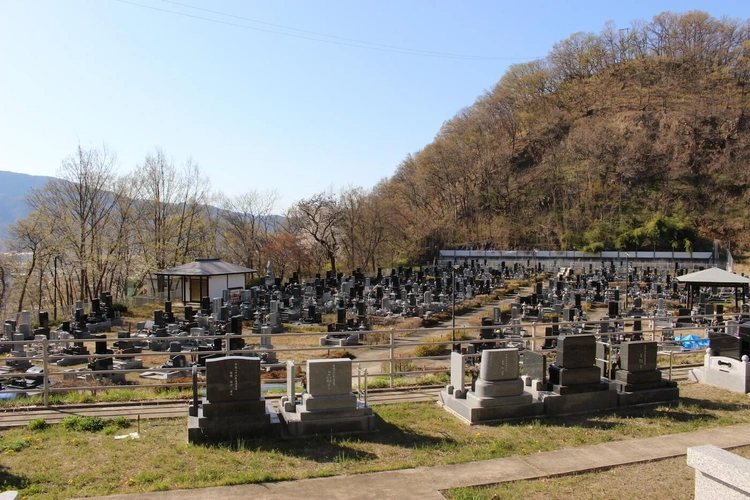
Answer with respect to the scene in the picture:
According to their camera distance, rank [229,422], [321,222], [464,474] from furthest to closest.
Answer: [321,222]
[229,422]
[464,474]

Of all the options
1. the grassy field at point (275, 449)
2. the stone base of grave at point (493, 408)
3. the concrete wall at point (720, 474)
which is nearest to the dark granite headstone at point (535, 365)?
the stone base of grave at point (493, 408)

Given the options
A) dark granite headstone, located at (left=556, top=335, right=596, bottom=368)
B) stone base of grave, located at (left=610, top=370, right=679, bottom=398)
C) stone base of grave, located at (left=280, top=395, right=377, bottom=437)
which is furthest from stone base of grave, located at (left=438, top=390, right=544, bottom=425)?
stone base of grave, located at (left=610, top=370, right=679, bottom=398)

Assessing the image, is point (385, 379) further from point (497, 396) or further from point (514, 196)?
point (514, 196)

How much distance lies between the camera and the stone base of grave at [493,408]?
7324 mm

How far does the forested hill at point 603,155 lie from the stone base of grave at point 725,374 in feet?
154

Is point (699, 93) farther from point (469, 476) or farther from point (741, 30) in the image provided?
point (469, 476)

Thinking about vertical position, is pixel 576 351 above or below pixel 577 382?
above

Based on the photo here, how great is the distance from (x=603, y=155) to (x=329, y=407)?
69331 millimetres

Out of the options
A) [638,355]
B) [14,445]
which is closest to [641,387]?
[638,355]

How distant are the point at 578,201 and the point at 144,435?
213ft

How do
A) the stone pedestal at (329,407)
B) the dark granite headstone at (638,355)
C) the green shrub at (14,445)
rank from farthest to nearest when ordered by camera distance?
the dark granite headstone at (638,355) < the stone pedestal at (329,407) < the green shrub at (14,445)

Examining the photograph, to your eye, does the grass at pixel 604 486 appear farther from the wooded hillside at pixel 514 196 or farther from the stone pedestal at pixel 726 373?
the wooded hillside at pixel 514 196

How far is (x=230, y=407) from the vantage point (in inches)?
256

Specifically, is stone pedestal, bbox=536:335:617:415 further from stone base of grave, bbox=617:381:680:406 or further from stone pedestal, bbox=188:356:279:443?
stone pedestal, bbox=188:356:279:443
